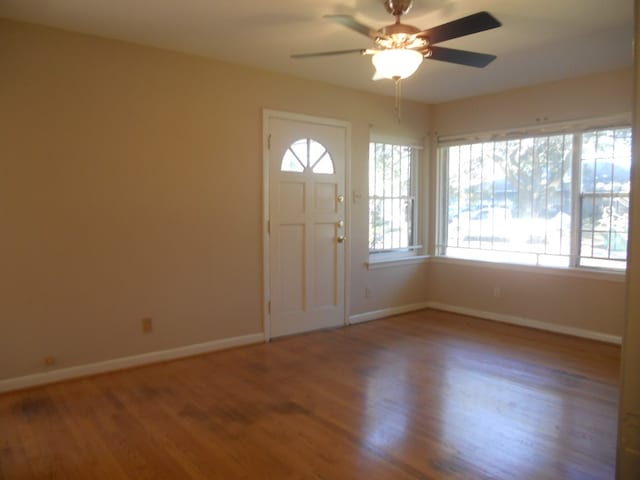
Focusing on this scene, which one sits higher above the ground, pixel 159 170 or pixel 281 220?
pixel 159 170

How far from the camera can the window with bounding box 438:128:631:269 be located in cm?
431

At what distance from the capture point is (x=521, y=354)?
4023 millimetres

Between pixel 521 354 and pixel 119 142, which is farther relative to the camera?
pixel 521 354

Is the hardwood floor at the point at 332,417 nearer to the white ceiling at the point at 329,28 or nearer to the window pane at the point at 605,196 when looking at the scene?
the window pane at the point at 605,196

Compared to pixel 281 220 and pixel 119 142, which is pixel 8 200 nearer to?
pixel 119 142

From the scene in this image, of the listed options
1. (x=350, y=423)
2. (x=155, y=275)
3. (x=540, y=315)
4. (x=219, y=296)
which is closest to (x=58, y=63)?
(x=155, y=275)

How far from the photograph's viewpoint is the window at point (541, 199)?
170 inches

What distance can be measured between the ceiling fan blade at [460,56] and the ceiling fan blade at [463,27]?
159mm

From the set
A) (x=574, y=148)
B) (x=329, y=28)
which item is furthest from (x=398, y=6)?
(x=574, y=148)

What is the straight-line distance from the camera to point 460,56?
2758 millimetres

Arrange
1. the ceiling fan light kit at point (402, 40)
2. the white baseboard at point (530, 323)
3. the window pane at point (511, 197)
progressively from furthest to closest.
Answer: the window pane at point (511, 197), the white baseboard at point (530, 323), the ceiling fan light kit at point (402, 40)

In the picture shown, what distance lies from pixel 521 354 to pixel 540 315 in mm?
988

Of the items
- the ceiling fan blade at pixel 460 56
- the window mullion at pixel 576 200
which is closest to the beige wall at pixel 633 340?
the ceiling fan blade at pixel 460 56

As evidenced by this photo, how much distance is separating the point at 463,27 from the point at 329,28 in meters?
1.15
